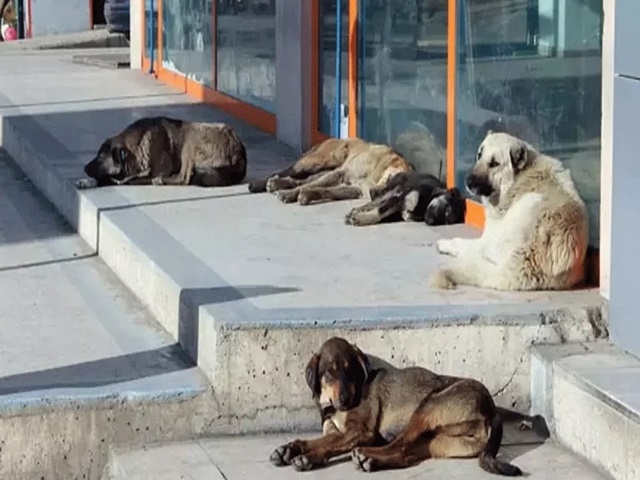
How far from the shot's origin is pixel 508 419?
637 cm

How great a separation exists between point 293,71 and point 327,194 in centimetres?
232

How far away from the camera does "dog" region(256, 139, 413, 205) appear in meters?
9.16

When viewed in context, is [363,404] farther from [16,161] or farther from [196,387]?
[16,161]

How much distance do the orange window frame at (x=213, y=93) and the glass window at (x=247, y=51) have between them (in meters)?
0.06

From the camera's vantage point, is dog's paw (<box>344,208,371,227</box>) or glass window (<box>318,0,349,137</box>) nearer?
dog's paw (<box>344,208,371,227</box>)

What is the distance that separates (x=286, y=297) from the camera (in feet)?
21.9

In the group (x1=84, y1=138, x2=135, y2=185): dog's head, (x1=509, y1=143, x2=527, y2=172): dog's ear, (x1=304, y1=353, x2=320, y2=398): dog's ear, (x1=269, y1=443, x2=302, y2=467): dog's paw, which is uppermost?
(x1=509, y1=143, x2=527, y2=172): dog's ear

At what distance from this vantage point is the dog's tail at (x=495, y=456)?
18.6 feet

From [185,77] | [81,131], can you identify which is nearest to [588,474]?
[81,131]

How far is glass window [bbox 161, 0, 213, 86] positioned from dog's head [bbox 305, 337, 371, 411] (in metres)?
8.65

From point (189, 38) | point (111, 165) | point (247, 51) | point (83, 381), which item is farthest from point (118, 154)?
point (189, 38)

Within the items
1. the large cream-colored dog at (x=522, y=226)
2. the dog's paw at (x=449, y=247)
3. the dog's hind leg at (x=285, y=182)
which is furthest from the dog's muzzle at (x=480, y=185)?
the dog's hind leg at (x=285, y=182)

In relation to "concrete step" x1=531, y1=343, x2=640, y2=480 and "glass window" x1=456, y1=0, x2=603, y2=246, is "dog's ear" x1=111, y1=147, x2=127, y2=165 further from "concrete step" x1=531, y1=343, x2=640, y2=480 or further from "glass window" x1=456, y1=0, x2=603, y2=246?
"concrete step" x1=531, y1=343, x2=640, y2=480

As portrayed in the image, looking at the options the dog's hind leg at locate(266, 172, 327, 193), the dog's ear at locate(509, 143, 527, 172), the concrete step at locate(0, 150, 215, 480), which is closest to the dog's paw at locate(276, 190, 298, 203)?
the dog's hind leg at locate(266, 172, 327, 193)
